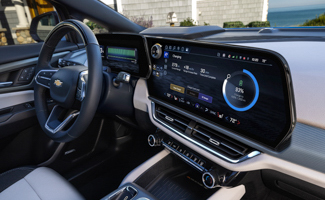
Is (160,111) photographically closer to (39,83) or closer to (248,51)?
(248,51)

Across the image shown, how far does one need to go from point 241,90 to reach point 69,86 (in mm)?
910

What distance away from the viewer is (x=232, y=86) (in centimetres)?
95

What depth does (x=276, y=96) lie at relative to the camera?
801mm

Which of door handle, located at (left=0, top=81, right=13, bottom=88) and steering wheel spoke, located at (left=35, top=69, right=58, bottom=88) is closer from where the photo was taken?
steering wheel spoke, located at (left=35, top=69, right=58, bottom=88)

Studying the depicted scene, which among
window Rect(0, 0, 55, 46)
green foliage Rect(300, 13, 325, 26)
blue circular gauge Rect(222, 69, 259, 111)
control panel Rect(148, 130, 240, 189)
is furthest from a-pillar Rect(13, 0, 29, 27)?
green foliage Rect(300, 13, 325, 26)

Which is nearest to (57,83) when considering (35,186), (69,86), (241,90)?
(69,86)

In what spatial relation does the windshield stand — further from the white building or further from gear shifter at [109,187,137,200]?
gear shifter at [109,187,137,200]

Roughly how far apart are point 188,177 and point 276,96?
2.75ft

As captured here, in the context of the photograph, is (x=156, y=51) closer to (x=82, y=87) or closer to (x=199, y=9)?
(x=82, y=87)

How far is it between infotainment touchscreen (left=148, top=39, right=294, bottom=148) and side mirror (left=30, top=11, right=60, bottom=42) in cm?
149

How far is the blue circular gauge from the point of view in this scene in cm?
87

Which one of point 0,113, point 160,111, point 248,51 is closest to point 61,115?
point 0,113

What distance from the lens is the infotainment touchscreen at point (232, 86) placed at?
800mm

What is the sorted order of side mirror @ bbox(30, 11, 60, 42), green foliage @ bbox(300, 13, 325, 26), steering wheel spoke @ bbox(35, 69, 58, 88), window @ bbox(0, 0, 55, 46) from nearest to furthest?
steering wheel spoke @ bbox(35, 69, 58, 88) → side mirror @ bbox(30, 11, 60, 42) → window @ bbox(0, 0, 55, 46) → green foliage @ bbox(300, 13, 325, 26)
